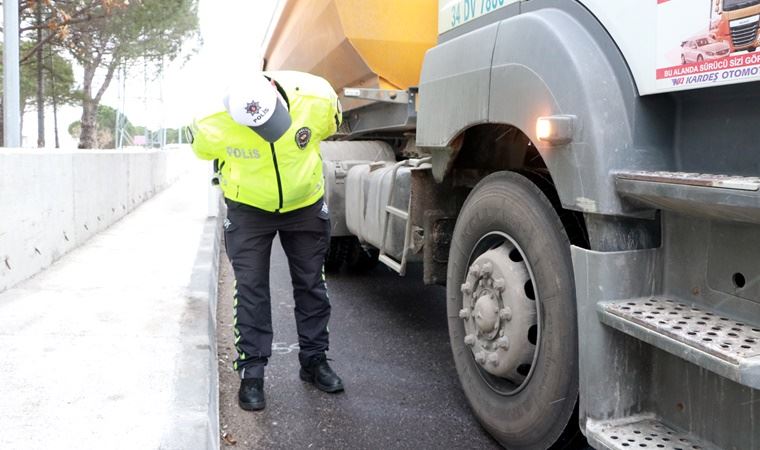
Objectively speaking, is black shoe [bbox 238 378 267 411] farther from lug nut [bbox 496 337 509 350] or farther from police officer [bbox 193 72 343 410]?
lug nut [bbox 496 337 509 350]

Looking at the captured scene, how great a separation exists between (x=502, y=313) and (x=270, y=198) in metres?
1.32

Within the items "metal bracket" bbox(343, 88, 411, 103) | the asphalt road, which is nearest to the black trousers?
the asphalt road

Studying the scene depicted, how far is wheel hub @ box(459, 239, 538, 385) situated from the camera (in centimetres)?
259

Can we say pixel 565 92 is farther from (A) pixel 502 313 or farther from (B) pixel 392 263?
(B) pixel 392 263

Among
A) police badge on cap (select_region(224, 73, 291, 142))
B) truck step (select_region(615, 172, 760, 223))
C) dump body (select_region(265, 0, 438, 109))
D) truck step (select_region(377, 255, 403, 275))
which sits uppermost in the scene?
dump body (select_region(265, 0, 438, 109))

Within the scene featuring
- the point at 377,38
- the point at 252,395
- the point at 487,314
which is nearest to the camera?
the point at 487,314

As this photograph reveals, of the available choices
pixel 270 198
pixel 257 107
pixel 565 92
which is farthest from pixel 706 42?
pixel 270 198


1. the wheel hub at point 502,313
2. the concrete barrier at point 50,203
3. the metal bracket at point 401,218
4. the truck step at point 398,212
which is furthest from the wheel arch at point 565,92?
the concrete barrier at point 50,203

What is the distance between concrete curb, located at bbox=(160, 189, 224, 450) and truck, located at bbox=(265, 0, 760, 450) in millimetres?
1138

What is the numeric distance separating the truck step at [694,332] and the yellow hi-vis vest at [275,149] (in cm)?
173

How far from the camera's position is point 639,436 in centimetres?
205

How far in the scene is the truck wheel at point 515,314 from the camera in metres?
2.39

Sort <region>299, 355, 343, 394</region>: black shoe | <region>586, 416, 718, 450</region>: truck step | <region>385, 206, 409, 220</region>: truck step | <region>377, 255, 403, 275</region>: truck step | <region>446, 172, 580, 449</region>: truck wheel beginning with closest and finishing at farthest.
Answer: <region>586, 416, 718, 450</region>: truck step → <region>446, 172, 580, 449</region>: truck wheel → <region>299, 355, 343, 394</region>: black shoe → <region>385, 206, 409, 220</region>: truck step → <region>377, 255, 403, 275</region>: truck step

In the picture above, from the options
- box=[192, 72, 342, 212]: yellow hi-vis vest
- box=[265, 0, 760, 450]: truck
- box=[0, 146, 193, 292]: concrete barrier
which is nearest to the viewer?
box=[265, 0, 760, 450]: truck
